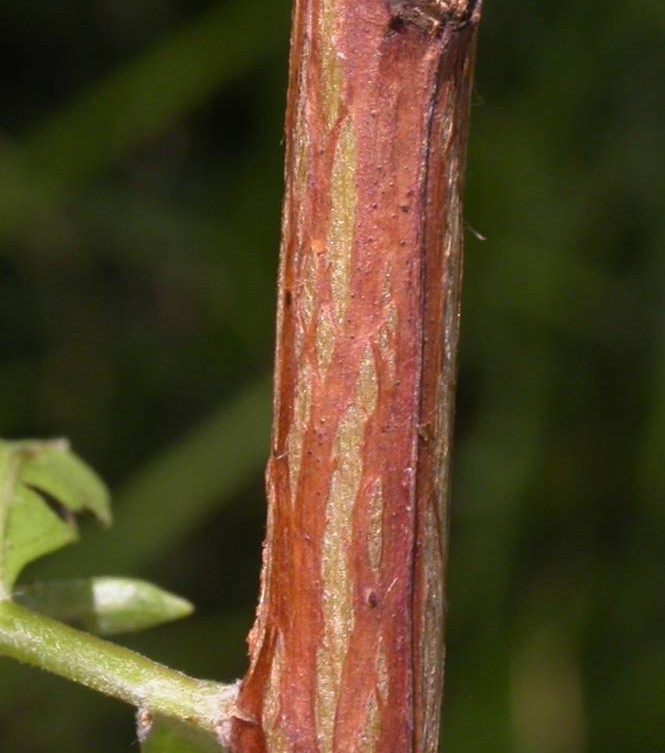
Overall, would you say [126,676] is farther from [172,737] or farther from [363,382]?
[363,382]

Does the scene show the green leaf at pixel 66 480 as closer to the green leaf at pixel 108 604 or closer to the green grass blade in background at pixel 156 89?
the green leaf at pixel 108 604

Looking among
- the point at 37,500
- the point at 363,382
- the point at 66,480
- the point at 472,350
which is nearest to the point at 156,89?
the point at 472,350

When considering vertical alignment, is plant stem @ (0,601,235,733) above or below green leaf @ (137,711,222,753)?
above

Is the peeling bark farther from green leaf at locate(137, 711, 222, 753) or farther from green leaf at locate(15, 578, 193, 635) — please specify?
green leaf at locate(15, 578, 193, 635)

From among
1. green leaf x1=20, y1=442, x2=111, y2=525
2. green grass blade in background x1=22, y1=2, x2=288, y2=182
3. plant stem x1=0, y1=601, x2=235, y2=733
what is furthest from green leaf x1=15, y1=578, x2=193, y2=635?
green grass blade in background x1=22, y1=2, x2=288, y2=182

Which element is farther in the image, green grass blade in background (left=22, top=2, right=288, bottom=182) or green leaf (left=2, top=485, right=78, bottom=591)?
green grass blade in background (left=22, top=2, right=288, bottom=182)

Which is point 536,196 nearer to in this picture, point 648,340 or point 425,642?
point 648,340
